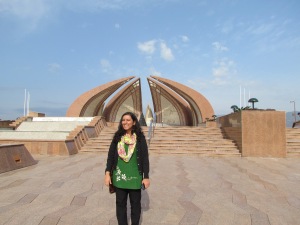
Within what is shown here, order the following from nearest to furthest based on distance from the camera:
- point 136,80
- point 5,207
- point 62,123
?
point 5,207
point 62,123
point 136,80

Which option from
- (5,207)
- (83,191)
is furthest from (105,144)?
(5,207)

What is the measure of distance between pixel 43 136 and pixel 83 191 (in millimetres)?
7495

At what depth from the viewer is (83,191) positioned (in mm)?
3938

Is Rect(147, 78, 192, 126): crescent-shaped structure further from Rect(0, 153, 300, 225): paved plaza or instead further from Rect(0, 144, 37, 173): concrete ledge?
Rect(0, 153, 300, 225): paved plaza

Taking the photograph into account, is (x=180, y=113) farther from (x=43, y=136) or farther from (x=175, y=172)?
(x=175, y=172)

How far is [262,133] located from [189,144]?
2788mm

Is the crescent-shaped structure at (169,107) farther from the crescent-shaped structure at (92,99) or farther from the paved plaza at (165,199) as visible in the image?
the paved plaza at (165,199)

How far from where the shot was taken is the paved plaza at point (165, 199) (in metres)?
2.85

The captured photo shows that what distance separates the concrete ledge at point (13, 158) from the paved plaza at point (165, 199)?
256 mm

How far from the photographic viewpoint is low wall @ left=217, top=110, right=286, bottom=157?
894 cm

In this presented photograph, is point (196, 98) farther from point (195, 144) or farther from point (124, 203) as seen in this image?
point (124, 203)

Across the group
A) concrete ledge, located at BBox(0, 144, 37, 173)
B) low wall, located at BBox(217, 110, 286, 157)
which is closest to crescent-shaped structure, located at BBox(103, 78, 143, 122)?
low wall, located at BBox(217, 110, 286, 157)

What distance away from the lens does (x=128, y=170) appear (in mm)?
2320

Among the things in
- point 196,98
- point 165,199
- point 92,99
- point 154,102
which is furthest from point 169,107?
point 165,199
